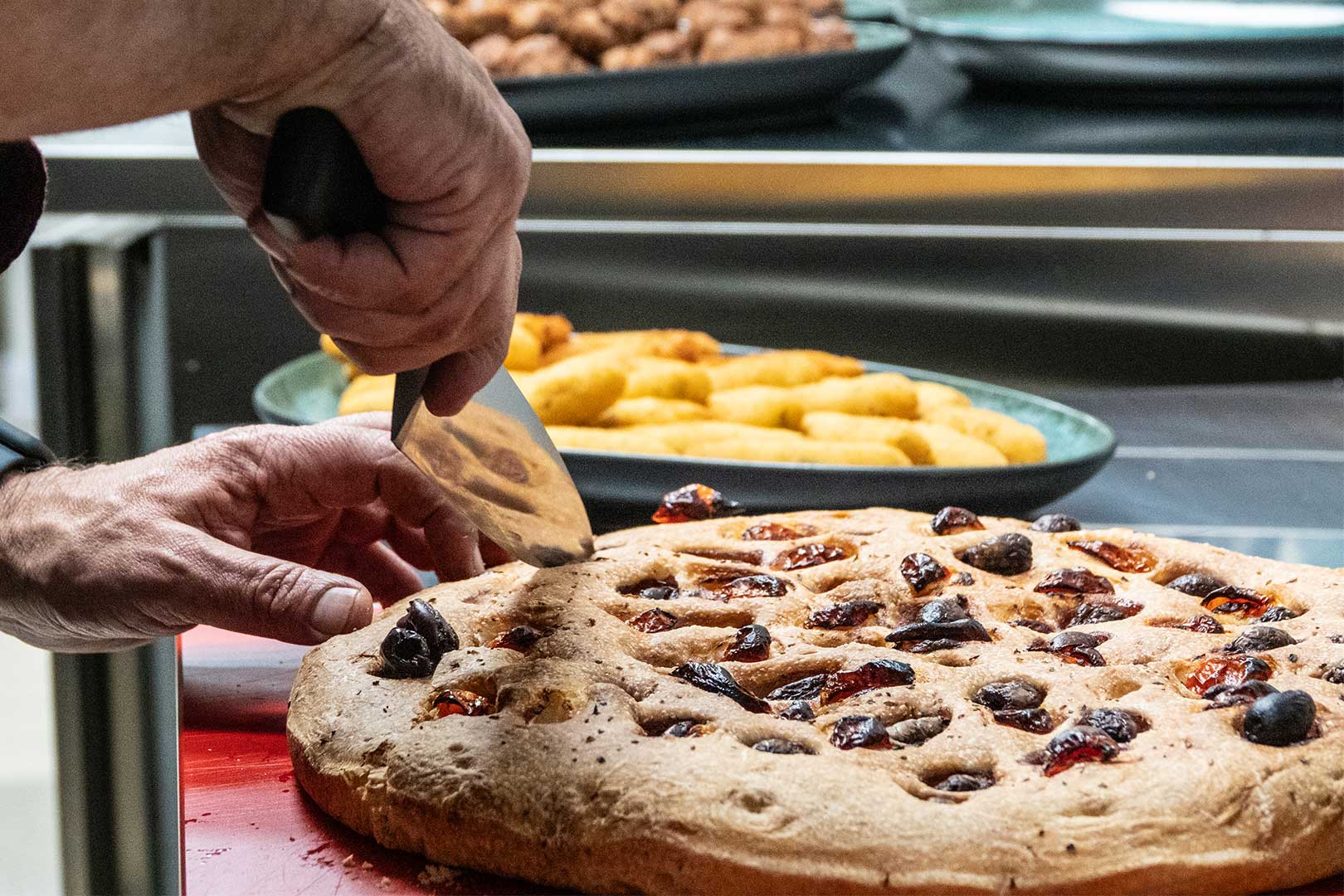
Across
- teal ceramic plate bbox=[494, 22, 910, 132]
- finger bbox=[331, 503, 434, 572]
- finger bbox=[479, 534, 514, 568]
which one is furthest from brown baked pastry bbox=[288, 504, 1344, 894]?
teal ceramic plate bbox=[494, 22, 910, 132]

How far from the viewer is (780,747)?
0.93 m

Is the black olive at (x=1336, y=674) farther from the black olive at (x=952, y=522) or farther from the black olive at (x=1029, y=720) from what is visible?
the black olive at (x=952, y=522)

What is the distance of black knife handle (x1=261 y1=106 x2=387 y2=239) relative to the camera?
32.4 inches

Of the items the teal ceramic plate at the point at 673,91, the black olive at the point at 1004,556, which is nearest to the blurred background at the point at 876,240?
the teal ceramic plate at the point at 673,91

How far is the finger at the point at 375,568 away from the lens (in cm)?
149

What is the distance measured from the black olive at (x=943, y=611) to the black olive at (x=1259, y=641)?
20 centimetres

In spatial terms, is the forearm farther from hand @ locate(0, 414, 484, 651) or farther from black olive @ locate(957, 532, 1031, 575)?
black olive @ locate(957, 532, 1031, 575)

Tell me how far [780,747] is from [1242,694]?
1.08ft

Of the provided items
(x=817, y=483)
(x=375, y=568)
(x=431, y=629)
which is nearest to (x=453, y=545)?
(x=375, y=568)

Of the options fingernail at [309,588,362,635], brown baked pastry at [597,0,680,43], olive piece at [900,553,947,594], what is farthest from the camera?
brown baked pastry at [597,0,680,43]

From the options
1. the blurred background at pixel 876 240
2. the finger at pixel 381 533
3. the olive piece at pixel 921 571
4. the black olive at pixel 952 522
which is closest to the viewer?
the olive piece at pixel 921 571

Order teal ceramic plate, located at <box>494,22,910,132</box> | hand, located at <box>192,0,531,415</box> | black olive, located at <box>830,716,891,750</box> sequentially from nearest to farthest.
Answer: hand, located at <box>192,0,531,415</box>, black olive, located at <box>830,716,891,750</box>, teal ceramic plate, located at <box>494,22,910,132</box>

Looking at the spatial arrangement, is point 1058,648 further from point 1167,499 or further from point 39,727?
point 39,727

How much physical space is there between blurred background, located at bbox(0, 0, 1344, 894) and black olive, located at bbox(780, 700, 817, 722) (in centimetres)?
73
